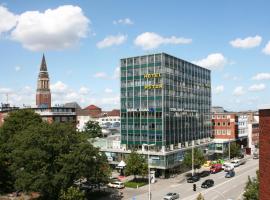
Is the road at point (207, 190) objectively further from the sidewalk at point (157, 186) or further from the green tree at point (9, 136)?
the green tree at point (9, 136)

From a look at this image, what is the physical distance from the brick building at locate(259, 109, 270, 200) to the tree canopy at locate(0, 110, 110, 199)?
35859mm

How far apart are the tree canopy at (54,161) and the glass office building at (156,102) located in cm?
2144

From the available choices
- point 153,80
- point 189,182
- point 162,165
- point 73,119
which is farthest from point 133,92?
point 73,119

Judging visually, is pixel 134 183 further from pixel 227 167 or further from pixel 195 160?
pixel 227 167

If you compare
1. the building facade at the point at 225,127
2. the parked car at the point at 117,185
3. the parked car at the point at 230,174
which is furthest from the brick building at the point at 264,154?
the building facade at the point at 225,127

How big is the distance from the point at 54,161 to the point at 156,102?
102 feet

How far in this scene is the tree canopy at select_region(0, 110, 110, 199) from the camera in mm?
56000

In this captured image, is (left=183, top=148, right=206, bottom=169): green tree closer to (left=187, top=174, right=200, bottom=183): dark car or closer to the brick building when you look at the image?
(left=187, top=174, right=200, bottom=183): dark car

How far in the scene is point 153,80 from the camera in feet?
270

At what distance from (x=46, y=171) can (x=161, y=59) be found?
37.0 metres

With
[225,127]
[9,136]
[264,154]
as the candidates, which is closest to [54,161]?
[9,136]

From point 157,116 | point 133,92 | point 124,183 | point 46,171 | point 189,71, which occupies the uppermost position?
point 189,71

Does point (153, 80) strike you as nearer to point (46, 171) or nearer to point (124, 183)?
point (124, 183)

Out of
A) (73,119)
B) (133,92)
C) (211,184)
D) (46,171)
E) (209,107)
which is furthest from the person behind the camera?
(73,119)
